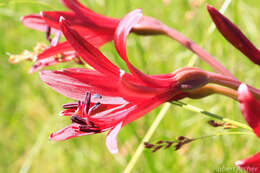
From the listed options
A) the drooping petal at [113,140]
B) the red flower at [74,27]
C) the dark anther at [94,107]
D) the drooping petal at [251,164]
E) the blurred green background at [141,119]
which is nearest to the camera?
the drooping petal at [251,164]

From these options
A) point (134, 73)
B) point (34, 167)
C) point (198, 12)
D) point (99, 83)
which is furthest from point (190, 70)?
point (34, 167)

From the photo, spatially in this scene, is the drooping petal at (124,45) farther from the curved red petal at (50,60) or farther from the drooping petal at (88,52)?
the curved red petal at (50,60)

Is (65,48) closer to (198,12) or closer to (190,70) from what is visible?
(190,70)

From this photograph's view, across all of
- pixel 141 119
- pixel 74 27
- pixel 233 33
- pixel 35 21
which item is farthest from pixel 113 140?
pixel 141 119

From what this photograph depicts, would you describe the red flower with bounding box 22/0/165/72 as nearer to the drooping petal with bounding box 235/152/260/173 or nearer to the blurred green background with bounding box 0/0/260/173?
the blurred green background with bounding box 0/0/260/173

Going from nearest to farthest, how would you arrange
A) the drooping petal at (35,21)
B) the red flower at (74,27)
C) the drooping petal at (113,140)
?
the drooping petal at (113,140) < the red flower at (74,27) < the drooping petal at (35,21)

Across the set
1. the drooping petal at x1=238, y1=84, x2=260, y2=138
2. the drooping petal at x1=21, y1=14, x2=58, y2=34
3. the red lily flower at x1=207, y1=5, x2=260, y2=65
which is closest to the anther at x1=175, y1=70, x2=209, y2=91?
the red lily flower at x1=207, y1=5, x2=260, y2=65

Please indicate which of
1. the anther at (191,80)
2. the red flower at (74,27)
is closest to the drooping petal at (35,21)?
the red flower at (74,27)
